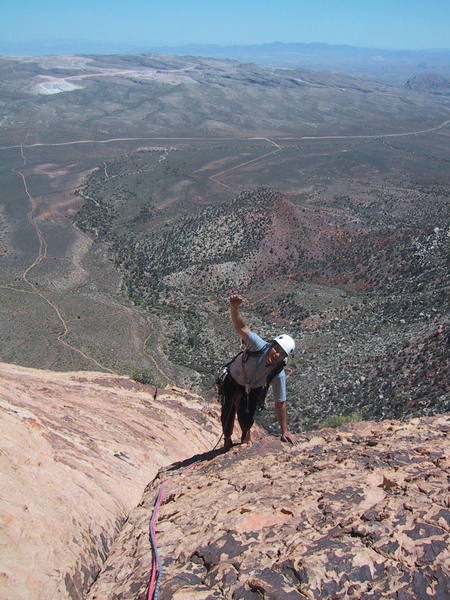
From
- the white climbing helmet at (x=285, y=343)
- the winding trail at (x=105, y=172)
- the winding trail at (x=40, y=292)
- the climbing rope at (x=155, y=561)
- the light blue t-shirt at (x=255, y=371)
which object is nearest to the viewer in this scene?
the climbing rope at (x=155, y=561)

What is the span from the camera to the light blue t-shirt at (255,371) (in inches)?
270

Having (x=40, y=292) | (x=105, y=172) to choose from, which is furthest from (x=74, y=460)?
(x=105, y=172)

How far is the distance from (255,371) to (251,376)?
0.10 metres

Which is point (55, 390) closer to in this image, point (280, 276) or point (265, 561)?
point (265, 561)

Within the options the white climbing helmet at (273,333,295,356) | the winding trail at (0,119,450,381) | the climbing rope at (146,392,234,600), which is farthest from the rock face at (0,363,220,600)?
the winding trail at (0,119,450,381)

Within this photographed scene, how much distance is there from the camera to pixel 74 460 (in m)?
8.02

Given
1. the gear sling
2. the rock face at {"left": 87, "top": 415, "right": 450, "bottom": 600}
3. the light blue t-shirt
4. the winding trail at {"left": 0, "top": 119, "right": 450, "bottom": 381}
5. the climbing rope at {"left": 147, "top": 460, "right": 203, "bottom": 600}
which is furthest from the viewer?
the winding trail at {"left": 0, "top": 119, "right": 450, "bottom": 381}

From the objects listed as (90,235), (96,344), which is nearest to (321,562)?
(96,344)

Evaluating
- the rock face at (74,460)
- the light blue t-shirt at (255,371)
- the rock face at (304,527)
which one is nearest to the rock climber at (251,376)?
the light blue t-shirt at (255,371)

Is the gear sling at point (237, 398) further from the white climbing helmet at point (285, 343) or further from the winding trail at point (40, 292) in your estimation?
the winding trail at point (40, 292)

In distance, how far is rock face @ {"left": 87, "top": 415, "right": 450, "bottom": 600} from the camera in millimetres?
4285

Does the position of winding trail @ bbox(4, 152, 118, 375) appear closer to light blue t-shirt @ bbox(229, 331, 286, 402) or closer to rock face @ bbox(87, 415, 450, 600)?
light blue t-shirt @ bbox(229, 331, 286, 402)

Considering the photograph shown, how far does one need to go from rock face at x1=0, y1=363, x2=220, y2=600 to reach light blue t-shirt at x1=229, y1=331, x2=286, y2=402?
2.40 metres

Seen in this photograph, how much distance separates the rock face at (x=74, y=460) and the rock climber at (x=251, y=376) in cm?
198
